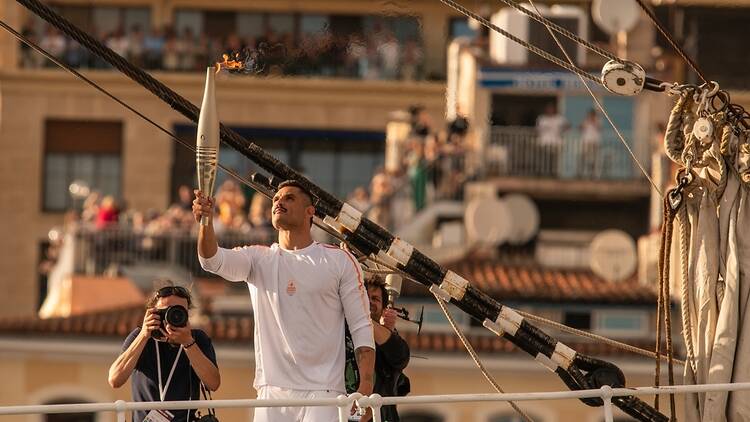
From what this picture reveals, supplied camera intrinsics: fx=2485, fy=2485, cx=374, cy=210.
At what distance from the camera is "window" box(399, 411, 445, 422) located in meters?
32.6

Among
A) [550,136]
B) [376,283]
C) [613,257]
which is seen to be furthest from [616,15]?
[376,283]

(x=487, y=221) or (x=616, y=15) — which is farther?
(x=616, y=15)

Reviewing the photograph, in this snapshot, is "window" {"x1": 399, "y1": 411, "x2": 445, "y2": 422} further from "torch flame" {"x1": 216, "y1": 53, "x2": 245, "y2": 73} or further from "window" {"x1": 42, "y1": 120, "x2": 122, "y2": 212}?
"window" {"x1": 42, "y1": 120, "x2": 122, "y2": 212}

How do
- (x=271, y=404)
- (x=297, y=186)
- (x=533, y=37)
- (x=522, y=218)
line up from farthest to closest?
(x=533, y=37) → (x=522, y=218) → (x=297, y=186) → (x=271, y=404)

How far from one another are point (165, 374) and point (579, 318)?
24198mm

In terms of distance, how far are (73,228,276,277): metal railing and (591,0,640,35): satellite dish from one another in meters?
8.10

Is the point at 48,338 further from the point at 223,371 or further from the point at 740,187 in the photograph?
the point at 740,187

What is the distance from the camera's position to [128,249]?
42750 millimetres

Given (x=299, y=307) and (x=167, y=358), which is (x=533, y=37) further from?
(x=299, y=307)

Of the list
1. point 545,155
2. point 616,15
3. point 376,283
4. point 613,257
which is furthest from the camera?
point 545,155

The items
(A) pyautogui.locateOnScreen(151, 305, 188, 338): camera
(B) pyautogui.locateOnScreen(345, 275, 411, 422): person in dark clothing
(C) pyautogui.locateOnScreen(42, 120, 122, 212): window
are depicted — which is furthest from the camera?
(C) pyautogui.locateOnScreen(42, 120, 122, 212): window

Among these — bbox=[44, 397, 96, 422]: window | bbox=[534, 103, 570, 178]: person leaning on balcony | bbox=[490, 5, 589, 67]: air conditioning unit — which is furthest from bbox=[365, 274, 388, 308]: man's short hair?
bbox=[534, 103, 570, 178]: person leaning on balcony

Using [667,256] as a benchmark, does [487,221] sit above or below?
below

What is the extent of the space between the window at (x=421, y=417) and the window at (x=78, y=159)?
26661 millimetres
